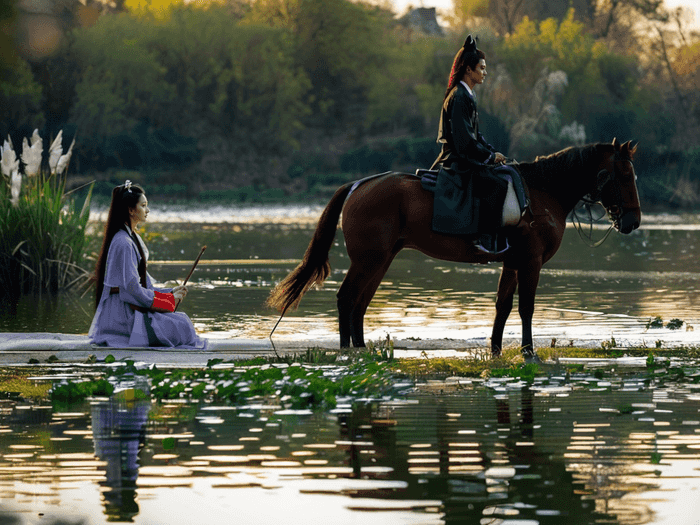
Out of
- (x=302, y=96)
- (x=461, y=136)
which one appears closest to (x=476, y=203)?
(x=461, y=136)

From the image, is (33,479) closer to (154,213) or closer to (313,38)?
(154,213)

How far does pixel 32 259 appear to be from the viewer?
16.2 meters

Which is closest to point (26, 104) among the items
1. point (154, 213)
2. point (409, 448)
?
point (154, 213)

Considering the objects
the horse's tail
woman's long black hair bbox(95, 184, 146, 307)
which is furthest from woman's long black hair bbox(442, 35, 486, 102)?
woman's long black hair bbox(95, 184, 146, 307)

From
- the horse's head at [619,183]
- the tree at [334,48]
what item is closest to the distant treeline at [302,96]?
the tree at [334,48]

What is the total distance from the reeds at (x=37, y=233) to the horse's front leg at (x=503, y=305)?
6.83m

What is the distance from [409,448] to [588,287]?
455 inches

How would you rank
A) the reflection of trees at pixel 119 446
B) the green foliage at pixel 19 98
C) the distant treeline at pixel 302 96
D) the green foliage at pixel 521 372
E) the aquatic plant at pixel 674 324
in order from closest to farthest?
the reflection of trees at pixel 119 446 → the green foliage at pixel 521 372 → the aquatic plant at pixel 674 324 → the green foliage at pixel 19 98 → the distant treeline at pixel 302 96

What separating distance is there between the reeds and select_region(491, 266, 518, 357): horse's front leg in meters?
6.83

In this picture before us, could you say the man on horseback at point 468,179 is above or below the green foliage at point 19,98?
below

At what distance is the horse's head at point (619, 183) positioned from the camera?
10.5 m

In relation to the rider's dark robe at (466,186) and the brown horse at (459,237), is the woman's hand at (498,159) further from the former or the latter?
the brown horse at (459,237)

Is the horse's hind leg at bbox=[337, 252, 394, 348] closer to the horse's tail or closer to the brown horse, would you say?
the brown horse

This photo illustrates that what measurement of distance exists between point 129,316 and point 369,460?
15.2 feet
